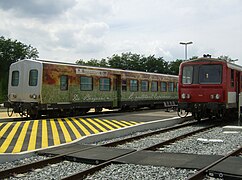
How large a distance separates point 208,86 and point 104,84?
289 inches

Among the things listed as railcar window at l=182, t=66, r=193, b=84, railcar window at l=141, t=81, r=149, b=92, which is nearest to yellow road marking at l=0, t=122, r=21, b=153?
railcar window at l=182, t=66, r=193, b=84

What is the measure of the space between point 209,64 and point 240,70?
2.57 metres

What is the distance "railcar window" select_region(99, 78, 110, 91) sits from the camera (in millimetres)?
19705

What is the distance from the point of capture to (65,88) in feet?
57.1

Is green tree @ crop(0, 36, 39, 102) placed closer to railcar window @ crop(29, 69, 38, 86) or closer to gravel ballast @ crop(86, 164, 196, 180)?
railcar window @ crop(29, 69, 38, 86)

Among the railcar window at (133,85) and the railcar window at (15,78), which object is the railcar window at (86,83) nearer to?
the railcar window at (15,78)

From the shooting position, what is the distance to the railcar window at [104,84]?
19705mm

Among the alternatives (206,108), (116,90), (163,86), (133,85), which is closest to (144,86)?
(133,85)

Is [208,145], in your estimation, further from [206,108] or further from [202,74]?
[202,74]

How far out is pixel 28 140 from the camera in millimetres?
9406

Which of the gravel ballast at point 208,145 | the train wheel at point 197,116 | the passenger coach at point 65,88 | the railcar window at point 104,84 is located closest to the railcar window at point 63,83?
the passenger coach at point 65,88

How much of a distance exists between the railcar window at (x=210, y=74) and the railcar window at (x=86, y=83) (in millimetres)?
6710

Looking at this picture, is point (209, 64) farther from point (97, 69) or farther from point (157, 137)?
point (97, 69)

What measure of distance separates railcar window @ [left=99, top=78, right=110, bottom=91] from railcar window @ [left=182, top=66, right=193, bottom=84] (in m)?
5.89
